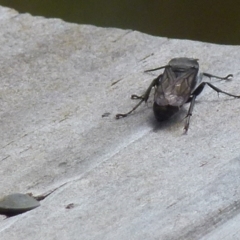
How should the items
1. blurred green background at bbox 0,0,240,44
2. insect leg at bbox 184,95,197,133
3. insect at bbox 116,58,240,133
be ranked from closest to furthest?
insect leg at bbox 184,95,197,133, insect at bbox 116,58,240,133, blurred green background at bbox 0,0,240,44

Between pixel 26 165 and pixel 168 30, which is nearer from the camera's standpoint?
pixel 26 165

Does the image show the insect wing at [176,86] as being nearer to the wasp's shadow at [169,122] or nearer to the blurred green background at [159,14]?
the wasp's shadow at [169,122]

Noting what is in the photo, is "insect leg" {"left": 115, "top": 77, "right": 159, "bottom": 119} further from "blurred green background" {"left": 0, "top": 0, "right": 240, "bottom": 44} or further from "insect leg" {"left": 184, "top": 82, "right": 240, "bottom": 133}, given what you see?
"blurred green background" {"left": 0, "top": 0, "right": 240, "bottom": 44}

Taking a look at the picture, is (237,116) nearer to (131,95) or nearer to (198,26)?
(131,95)

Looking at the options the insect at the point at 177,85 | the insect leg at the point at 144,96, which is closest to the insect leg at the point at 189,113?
the insect at the point at 177,85

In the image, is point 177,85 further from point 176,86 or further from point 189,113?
point 189,113

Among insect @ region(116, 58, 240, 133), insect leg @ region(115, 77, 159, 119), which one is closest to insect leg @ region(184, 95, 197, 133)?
insect @ region(116, 58, 240, 133)

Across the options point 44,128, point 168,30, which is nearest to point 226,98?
point 44,128
